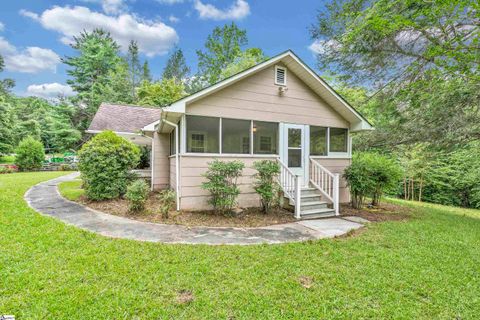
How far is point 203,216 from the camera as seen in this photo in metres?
6.52

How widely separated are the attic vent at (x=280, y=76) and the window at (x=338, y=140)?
267cm

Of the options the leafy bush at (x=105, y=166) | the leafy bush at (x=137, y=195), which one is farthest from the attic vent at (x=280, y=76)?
the leafy bush at (x=105, y=166)

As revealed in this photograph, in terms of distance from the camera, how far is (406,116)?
366 inches

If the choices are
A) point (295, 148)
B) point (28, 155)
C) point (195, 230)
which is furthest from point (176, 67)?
point (195, 230)

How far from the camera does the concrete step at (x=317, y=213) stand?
7009 millimetres

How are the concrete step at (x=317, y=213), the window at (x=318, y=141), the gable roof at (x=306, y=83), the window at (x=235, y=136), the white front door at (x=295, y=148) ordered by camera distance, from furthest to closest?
the window at (x=318, y=141), the white front door at (x=295, y=148), the window at (x=235, y=136), the concrete step at (x=317, y=213), the gable roof at (x=306, y=83)

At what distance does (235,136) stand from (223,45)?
2332 cm

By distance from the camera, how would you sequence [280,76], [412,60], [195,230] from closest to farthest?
[195,230] → [280,76] → [412,60]

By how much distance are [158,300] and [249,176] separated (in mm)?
5009

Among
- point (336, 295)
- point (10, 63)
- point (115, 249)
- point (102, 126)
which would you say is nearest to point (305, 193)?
point (336, 295)

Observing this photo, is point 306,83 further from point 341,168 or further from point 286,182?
point 286,182

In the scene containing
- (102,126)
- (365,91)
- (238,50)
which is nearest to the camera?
(365,91)

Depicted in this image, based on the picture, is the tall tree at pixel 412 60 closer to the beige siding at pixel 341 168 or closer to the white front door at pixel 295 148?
the beige siding at pixel 341 168

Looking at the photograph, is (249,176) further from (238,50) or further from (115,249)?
(238,50)
